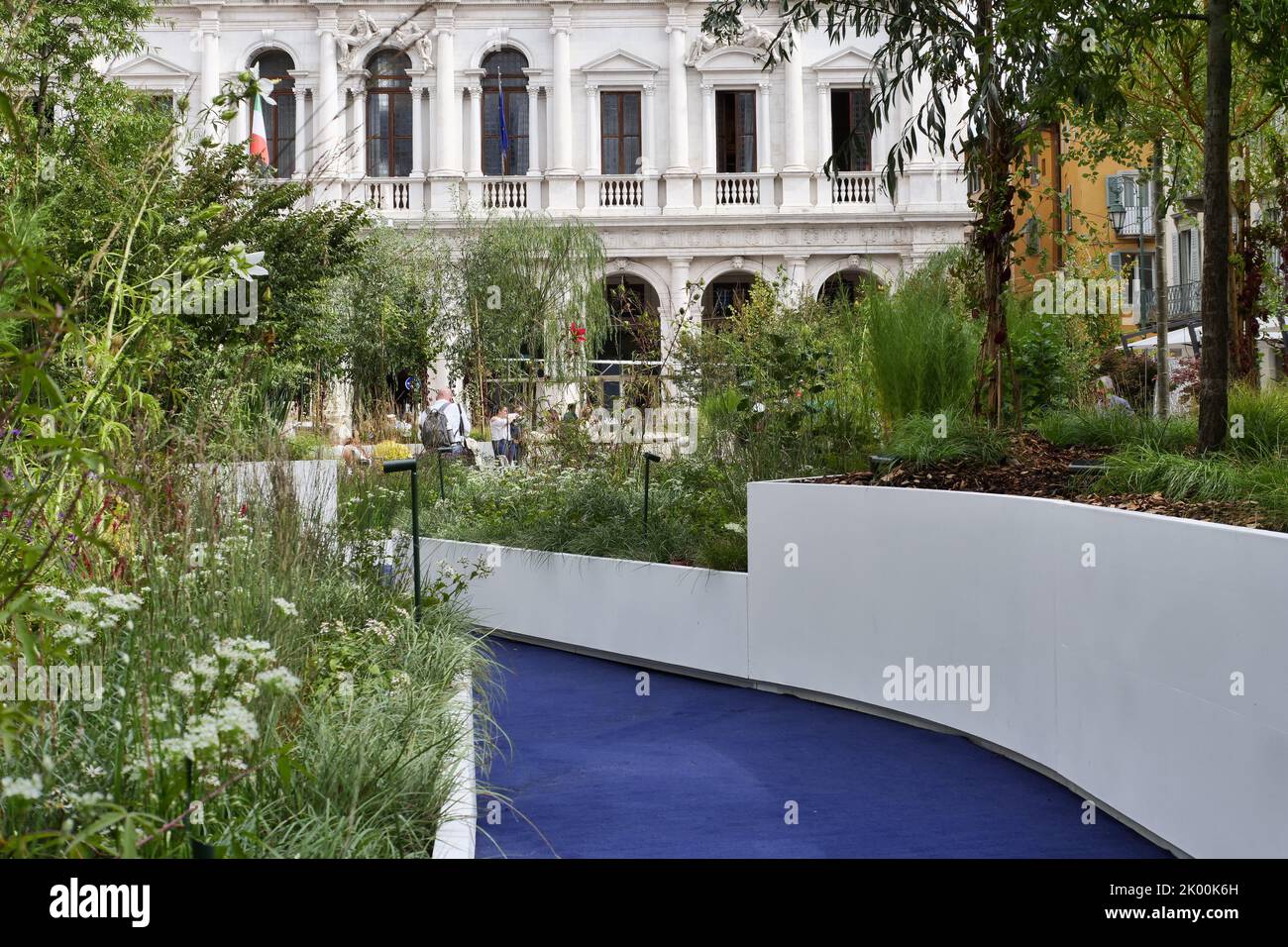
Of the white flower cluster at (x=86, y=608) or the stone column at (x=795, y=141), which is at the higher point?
the stone column at (x=795, y=141)

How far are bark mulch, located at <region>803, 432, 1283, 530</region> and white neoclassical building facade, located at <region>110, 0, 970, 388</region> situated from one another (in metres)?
23.6

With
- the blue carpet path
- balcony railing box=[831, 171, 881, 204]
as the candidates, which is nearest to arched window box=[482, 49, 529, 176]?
balcony railing box=[831, 171, 881, 204]

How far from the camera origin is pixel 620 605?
29.5 ft

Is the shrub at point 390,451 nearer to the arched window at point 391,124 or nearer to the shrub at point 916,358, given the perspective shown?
the shrub at point 916,358

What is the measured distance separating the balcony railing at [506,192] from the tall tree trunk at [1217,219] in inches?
1052

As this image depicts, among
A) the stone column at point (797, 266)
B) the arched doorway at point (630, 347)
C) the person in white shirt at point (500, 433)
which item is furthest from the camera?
the stone column at point (797, 266)

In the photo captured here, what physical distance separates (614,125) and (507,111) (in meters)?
2.45

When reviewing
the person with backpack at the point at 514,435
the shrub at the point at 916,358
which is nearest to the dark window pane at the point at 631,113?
the person with backpack at the point at 514,435

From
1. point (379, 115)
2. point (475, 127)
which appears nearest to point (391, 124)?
point (379, 115)

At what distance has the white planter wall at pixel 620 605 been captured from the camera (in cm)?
833

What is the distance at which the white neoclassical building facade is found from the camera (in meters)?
31.8

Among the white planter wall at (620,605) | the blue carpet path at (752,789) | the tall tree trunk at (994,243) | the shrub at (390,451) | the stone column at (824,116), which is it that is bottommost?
the blue carpet path at (752,789)

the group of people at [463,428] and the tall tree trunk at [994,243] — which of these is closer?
the tall tree trunk at [994,243]
